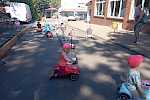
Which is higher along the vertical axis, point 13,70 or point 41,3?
point 41,3

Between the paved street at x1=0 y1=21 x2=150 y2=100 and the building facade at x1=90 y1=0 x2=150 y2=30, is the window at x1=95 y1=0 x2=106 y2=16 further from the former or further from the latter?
the paved street at x1=0 y1=21 x2=150 y2=100

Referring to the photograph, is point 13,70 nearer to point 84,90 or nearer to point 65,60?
point 65,60

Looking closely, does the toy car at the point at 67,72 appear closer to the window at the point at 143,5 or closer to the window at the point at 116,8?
the window at the point at 143,5

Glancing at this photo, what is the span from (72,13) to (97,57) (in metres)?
70.7

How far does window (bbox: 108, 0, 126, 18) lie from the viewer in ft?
79.1

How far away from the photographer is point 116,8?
26016 mm

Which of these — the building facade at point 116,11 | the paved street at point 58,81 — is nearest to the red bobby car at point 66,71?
the paved street at point 58,81

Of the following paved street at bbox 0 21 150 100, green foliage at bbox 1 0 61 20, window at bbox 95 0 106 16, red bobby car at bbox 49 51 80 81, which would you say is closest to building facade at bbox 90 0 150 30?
window at bbox 95 0 106 16

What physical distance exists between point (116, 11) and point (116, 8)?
0.35m

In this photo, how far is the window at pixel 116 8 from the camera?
79.1 feet

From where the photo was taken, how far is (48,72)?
776cm

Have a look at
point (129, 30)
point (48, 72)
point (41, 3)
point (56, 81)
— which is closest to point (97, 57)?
point (48, 72)

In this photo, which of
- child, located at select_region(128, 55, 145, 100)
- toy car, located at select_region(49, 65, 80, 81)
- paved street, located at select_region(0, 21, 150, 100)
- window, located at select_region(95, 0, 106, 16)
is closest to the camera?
child, located at select_region(128, 55, 145, 100)

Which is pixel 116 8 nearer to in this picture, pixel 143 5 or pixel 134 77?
pixel 143 5
